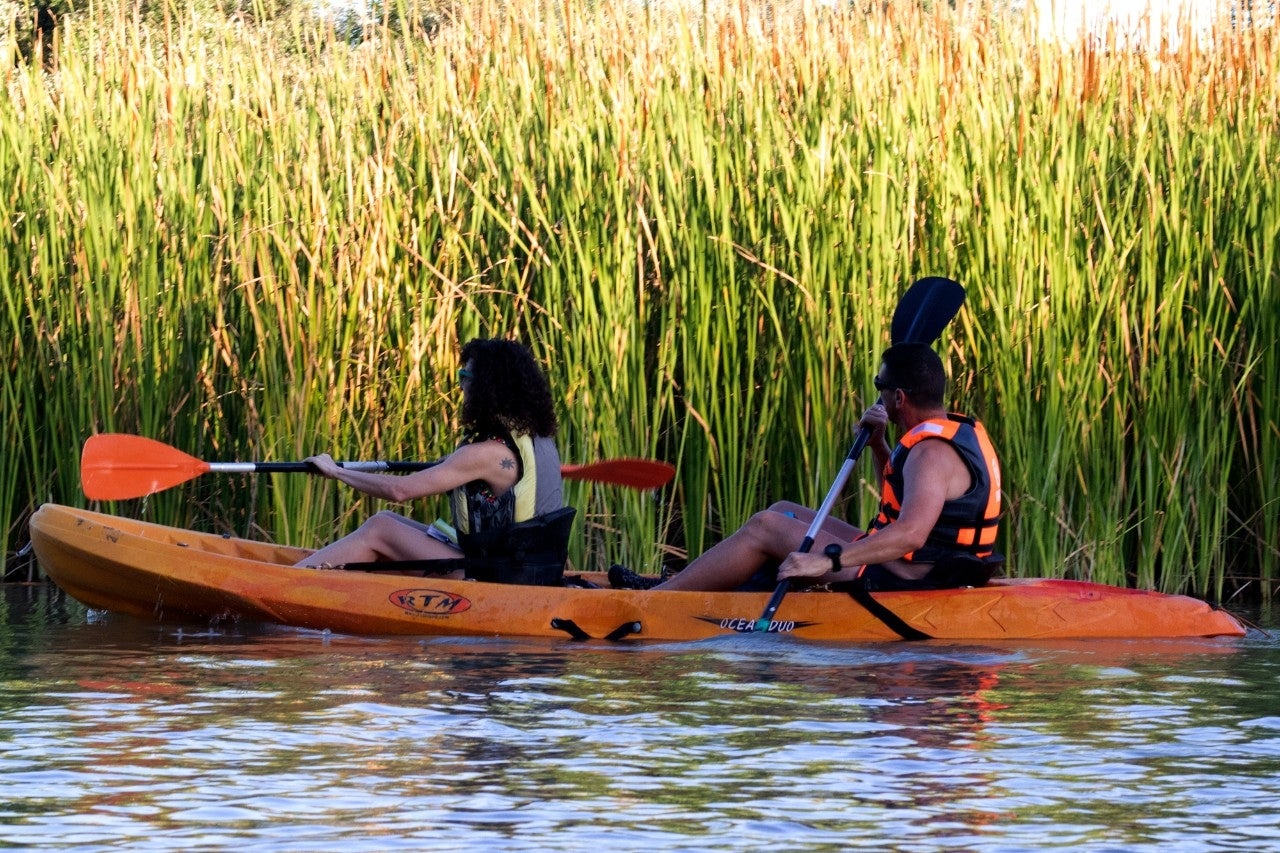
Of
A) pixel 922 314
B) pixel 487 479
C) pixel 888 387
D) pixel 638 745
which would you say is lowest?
pixel 638 745

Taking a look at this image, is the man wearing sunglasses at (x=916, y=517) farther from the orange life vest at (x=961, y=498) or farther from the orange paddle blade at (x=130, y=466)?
the orange paddle blade at (x=130, y=466)

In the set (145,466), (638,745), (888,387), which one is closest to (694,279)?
(888,387)

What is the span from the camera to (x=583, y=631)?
6.98m

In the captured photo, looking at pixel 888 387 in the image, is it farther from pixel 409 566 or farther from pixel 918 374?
pixel 409 566

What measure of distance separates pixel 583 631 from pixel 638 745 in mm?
2153

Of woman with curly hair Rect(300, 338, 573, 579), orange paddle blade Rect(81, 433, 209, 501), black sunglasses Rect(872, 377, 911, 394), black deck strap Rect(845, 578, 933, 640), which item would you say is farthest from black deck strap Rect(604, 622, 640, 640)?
orange paddle blade Rect(81, 433, 209, 501)

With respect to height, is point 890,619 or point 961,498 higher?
point 961,498

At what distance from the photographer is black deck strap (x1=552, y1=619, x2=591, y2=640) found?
698cm

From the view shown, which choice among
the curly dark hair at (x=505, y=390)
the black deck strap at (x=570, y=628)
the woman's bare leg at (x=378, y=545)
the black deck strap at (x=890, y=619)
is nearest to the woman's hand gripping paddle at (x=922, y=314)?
the black deck strap at (x=890, y=619)

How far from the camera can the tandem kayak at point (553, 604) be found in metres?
6.85

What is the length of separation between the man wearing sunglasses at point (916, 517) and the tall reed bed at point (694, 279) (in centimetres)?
73

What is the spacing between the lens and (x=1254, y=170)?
8.19 meters

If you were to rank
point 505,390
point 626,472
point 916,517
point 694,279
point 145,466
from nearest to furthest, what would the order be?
point 916,517, point 505,390, point 145,466, point 626,472, point 694,279

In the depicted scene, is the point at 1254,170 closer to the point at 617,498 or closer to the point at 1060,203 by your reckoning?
the point at 1060,203
